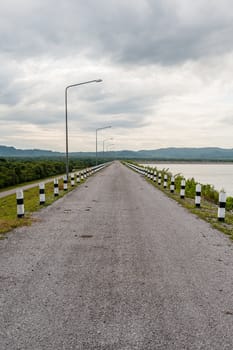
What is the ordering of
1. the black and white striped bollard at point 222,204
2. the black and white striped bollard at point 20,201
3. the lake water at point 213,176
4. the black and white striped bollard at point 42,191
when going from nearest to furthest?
the black and white striped bollard at point 222,204 → the black and white striped bollard at point 20,201 → the black and white striped bollard at point 42,191 → the lake water at point 213,176

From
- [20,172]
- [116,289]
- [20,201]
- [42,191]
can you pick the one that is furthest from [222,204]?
[20,172]

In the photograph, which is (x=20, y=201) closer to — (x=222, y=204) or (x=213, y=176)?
(x=222, y=204)

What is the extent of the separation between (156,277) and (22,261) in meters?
2.39

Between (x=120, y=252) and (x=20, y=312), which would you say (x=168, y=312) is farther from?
(x=120, y=252)

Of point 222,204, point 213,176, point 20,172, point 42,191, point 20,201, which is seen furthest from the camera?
point 213,176

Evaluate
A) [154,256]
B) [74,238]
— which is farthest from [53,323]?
[74,238]

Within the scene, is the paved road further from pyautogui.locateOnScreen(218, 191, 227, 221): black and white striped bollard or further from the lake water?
the lake water

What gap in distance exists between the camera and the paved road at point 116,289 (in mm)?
3340

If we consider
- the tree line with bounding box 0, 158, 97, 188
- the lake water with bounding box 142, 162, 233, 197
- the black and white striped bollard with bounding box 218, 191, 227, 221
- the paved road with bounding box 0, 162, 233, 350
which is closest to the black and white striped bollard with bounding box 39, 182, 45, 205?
the paved road with bounding box 0, 162, 233, 350

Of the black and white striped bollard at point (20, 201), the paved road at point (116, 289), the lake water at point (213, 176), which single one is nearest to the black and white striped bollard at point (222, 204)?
the paved road at point (116, 289)

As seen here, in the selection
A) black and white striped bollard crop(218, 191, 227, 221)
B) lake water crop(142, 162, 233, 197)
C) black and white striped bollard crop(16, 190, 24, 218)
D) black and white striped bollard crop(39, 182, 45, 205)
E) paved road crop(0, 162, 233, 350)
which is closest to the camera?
paved road crop(0, 162, 233, 350)

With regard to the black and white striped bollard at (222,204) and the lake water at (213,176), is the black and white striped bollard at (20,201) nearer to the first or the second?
the black and white striped bollard at (222,204)

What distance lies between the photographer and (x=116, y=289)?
4.56 meters

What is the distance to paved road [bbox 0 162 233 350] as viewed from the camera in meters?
3.34
